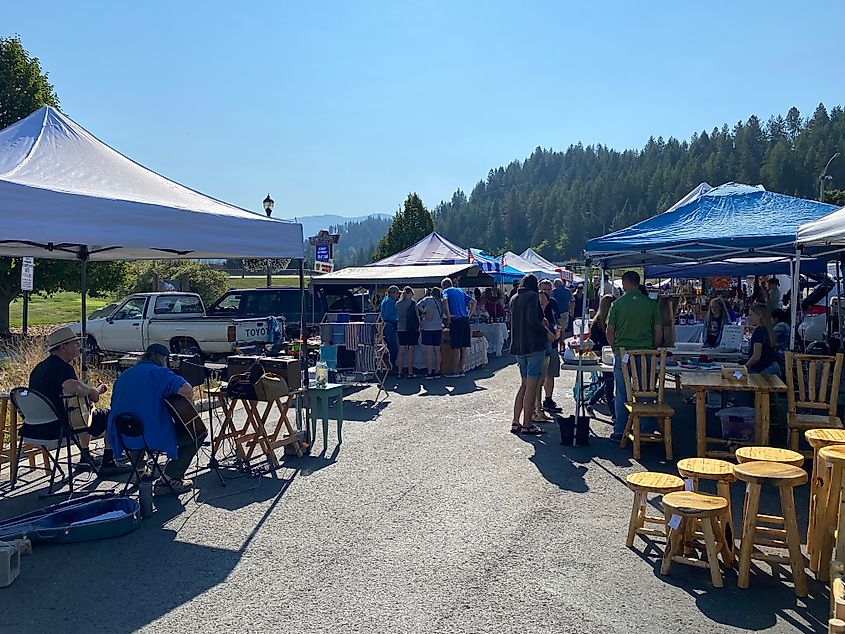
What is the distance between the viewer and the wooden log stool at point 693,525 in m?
4.11

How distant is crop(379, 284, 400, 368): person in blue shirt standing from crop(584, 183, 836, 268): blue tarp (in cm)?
490

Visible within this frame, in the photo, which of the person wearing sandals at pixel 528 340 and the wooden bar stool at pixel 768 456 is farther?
the person wearing sandals at pixel 528 340

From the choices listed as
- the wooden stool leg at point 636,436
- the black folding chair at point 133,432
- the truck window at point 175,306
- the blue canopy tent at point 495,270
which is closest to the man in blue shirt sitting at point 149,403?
the black folding chair at point 133,432

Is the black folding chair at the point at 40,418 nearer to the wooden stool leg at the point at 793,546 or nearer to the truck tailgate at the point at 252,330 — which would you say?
the wooden stool leg at the point at 793,546

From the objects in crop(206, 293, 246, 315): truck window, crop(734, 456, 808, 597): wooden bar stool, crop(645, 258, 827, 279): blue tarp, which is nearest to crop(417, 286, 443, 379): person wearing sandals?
crop(645, 258, 827, 279): blue tarp

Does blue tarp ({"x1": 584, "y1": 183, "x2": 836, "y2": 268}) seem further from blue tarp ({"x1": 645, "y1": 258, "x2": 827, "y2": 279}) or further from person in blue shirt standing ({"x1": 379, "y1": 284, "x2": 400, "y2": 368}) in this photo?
person in blue shirt standing ({"x1": 379, "y1": 284, "x2": 400, "y2": 368})

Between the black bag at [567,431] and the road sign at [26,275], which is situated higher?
the road sign at [26,275]

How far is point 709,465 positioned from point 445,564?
6.21ft

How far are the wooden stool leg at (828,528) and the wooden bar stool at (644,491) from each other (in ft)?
2.74

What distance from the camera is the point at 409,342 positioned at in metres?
12.9

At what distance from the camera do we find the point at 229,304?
15914mm

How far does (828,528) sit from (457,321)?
9.14 meters

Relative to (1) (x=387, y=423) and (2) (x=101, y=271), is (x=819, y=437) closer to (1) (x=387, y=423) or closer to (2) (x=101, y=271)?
(1) (x=387, y=423)

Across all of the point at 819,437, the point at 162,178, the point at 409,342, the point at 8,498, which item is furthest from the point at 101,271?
the point at 819,437
